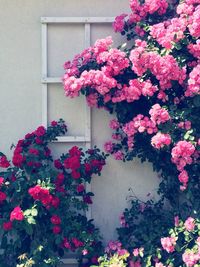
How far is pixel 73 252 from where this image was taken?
4.32 metres

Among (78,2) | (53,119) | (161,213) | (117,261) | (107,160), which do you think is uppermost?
(78,2)

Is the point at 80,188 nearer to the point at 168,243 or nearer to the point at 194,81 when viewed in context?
the point at 168,243

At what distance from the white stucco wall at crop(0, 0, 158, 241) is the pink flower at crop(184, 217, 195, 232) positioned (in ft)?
1.82

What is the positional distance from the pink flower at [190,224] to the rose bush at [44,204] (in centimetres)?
72

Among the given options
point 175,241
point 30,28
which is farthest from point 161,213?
point 30,28

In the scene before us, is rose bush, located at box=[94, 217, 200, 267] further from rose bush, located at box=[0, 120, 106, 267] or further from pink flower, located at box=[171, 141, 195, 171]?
pink flower, located at box=[171, 141, 195, 171]

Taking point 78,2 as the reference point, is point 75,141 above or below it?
below

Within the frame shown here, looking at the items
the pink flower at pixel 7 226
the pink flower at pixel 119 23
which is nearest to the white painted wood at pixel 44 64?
the pink flower at pixel 119 23

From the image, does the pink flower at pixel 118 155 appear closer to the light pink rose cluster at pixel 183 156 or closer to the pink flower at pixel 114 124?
the pink flower at pixel 114 124

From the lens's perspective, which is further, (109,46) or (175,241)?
(109,46)

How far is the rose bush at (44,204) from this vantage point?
12.9ft

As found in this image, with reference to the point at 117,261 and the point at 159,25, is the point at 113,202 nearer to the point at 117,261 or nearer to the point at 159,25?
the point at 117,261

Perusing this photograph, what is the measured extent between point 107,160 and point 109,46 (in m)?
0.94

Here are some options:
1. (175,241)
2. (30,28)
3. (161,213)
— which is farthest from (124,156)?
(30,28)
